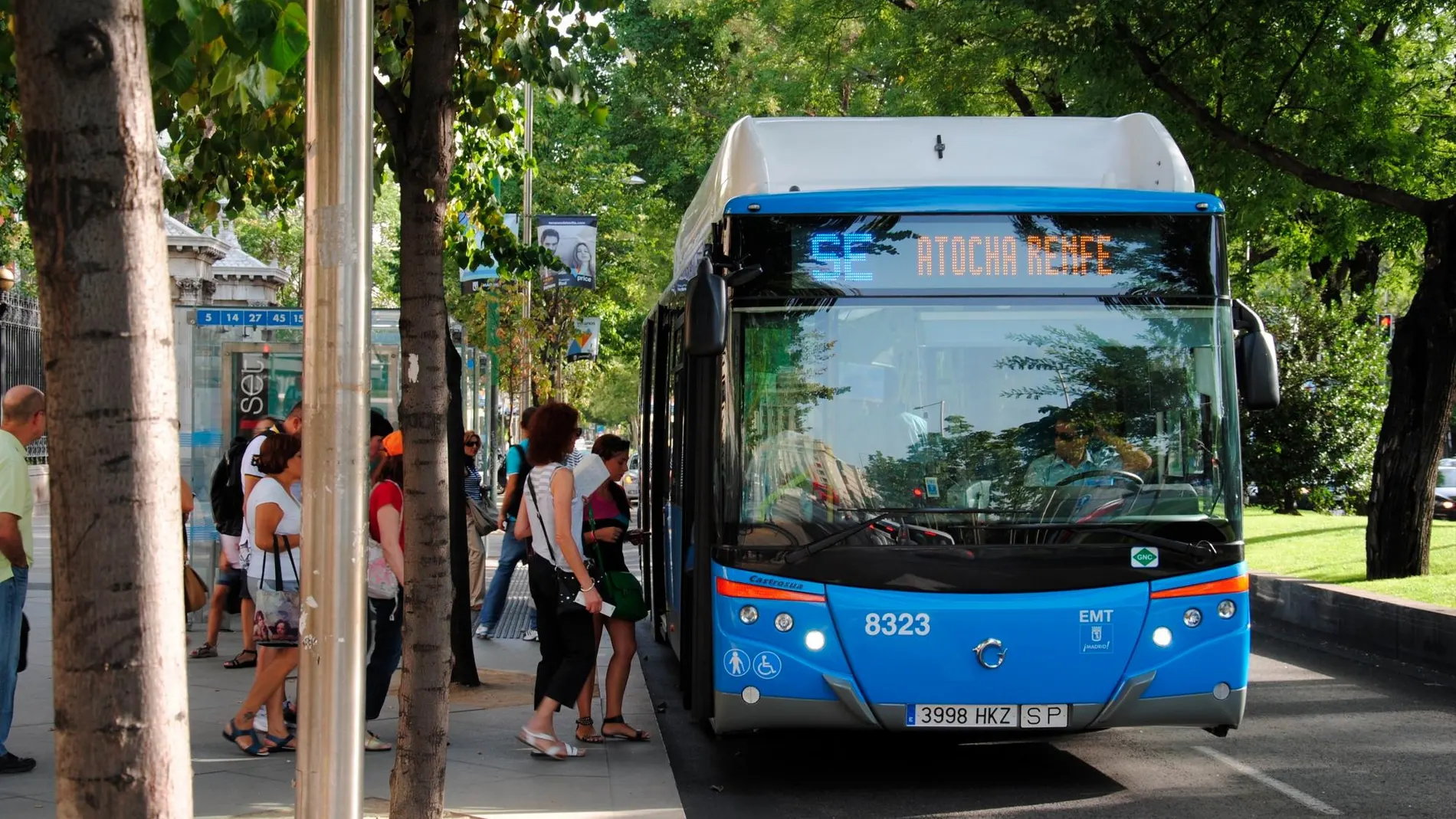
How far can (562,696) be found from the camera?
8375mm

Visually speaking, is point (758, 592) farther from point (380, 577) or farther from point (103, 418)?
point (103, 418)

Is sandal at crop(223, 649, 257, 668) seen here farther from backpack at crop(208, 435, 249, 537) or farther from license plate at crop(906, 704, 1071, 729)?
license plate at crop(906, 704, 1071, 729)

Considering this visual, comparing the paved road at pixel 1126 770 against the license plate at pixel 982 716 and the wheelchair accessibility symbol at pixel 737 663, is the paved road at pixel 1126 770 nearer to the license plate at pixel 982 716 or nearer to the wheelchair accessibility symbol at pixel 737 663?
the license plate at pixel 982 716

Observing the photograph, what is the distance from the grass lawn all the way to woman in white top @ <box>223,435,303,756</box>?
9105mm

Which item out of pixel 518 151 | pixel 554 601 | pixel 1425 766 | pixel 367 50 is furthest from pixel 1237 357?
pixel 518 151

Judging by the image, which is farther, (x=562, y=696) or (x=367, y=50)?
(x=562, y=696)

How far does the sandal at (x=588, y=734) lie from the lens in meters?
9.02

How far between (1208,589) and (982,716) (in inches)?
48.2

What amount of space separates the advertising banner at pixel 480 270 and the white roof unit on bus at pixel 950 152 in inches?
Result: 119

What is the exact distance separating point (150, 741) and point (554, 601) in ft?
18.4

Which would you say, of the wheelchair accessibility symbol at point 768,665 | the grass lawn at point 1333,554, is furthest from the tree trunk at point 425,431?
the grass lawn at point 1333,554

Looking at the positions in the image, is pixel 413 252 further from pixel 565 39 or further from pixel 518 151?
pixel 518 151

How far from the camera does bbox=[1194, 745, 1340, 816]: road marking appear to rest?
7.40 meters

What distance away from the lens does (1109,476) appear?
7.62 m
